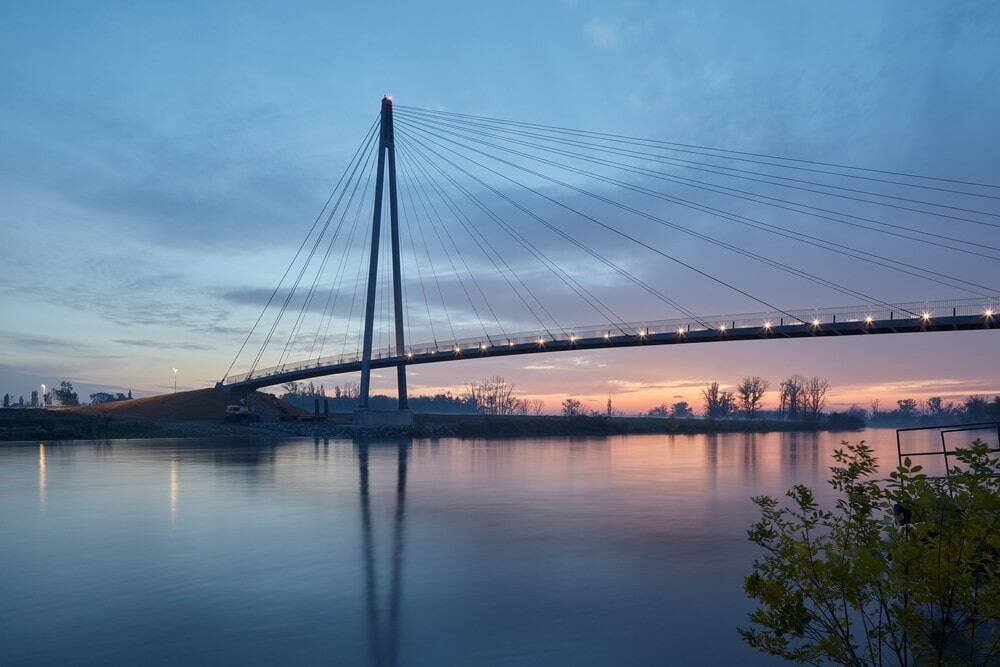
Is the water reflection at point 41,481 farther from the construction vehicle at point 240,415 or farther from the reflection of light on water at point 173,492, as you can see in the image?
the construction vehicle at point 240,415

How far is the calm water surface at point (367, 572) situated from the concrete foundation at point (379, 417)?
3542 centimetres

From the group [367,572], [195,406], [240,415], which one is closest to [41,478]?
[367,572]

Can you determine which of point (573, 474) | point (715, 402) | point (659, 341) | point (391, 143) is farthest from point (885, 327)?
point (715, 402)

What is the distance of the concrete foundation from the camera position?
196 ft

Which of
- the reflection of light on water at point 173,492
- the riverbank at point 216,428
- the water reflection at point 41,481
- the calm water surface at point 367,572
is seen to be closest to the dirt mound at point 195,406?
the riverbank at point 216,428

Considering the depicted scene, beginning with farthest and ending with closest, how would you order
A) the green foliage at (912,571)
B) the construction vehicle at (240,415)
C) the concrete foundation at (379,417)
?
the construction vehicle at (240,415)
the concrete foundation at (379,417)
the green foliage at (912,571)

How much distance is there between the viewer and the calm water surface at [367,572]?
301 inches

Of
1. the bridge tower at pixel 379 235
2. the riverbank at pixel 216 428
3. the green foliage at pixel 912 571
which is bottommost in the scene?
the riverbank at pixel 216 428

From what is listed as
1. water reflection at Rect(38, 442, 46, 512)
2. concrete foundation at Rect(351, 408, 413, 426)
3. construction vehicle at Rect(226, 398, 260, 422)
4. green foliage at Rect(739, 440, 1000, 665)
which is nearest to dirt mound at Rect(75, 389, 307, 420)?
construction vehicle at Rect(226, 398, 260, 422)

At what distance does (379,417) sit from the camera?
198 ft

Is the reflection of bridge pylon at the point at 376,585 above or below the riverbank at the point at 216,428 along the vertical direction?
above

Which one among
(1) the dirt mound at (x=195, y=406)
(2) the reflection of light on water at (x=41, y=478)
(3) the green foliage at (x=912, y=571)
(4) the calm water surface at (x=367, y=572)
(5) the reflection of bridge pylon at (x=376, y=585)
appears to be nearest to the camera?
(3) the green foliage at (x=912, y=571)

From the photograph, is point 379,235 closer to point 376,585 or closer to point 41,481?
point 41,481

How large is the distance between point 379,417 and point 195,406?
26.6 meters
